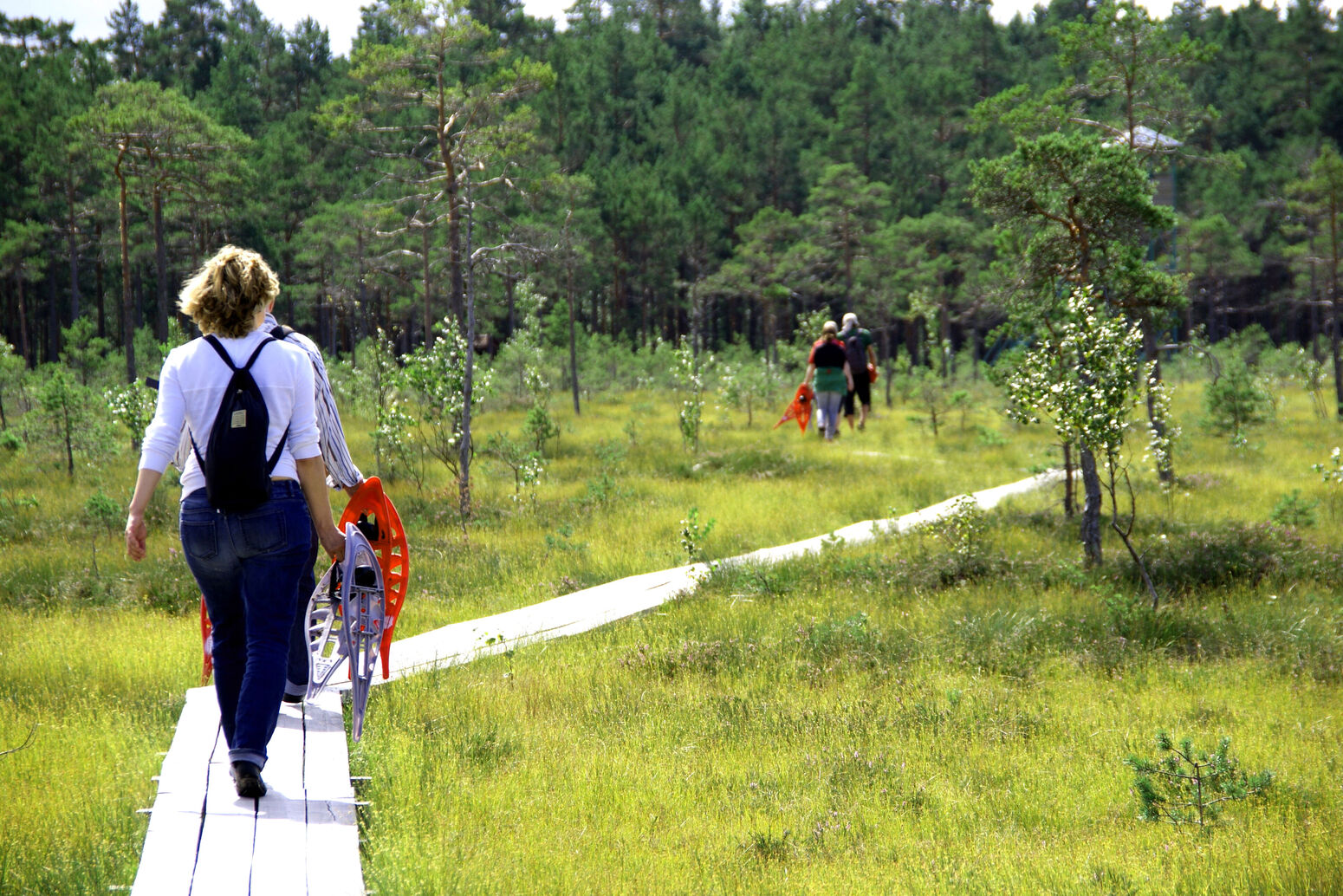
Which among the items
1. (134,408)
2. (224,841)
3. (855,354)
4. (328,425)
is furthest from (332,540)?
(855,354)

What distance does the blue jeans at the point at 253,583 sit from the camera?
360 centimetres

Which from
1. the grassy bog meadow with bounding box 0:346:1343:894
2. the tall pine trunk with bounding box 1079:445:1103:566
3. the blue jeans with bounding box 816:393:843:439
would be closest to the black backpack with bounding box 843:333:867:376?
the blue jeans with bounding box 816:393:843:439

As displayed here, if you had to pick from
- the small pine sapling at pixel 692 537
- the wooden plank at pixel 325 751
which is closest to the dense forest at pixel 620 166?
the small pine sapling at pixel 692 537

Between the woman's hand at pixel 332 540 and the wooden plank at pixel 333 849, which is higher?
the woman's hand at pixel 332 540

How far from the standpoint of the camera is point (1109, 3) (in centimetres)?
1453

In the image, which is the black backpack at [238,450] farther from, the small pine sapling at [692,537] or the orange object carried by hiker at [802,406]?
the orange object carried by hiker at [802,406]

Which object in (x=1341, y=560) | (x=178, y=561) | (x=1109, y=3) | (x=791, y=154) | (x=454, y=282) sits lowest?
(x=1341, y=560)

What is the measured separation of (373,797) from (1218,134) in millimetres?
62851

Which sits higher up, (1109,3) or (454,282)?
(1109,3)

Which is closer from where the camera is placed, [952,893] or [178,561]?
[952,893]

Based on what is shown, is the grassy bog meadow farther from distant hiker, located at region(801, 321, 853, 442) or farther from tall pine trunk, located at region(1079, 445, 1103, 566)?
distant hiker, located at region(801, 321, 853, 442)

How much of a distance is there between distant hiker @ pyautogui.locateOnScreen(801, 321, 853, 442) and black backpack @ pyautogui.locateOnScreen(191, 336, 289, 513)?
13443 mm

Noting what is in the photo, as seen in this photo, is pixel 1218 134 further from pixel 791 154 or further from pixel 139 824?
pixel 139 824

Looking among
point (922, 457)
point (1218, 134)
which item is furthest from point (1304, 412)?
point (1218, 134)
